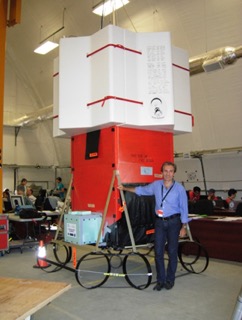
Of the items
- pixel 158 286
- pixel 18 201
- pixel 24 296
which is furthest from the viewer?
pixel 18 201

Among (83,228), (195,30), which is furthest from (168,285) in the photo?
(195,30)

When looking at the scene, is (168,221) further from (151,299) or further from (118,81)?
(118,81)

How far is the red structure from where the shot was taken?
4.61m

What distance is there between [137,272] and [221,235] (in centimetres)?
176

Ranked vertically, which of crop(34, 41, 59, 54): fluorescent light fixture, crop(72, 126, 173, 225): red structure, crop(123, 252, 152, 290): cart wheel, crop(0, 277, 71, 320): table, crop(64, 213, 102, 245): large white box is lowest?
crop(123, 252, 152, 290): cart wheel

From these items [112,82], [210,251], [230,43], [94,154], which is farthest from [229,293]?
[230,43]

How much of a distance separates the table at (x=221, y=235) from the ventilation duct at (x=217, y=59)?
3.91 metres

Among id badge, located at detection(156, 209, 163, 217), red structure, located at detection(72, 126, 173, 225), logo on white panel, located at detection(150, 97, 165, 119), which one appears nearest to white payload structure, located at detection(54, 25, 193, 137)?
logo on white panel, located at detection(150, 97, 165, 119)

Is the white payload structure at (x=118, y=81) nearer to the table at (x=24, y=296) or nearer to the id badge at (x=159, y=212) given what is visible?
the id badge at (x=159, y=212)

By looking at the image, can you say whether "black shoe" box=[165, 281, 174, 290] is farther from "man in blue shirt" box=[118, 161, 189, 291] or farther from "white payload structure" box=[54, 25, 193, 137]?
"white payload structure" box=[54, 25, 193, 137]

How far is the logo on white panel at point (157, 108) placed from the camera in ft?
15.3

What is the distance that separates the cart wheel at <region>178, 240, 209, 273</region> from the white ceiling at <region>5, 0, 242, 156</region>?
5.93 m

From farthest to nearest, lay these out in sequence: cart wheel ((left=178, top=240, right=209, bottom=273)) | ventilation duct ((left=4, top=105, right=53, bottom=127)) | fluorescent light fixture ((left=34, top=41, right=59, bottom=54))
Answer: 1. ventilation duct ((left=4, top=105, right=53, bottom=127))
2. fluorescent light fixture ((left=34, top=41, right=59, bottom=54))
3. cart wheel ((left=178, top=240, right=209, bottom=273))

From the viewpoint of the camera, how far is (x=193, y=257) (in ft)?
20.5
